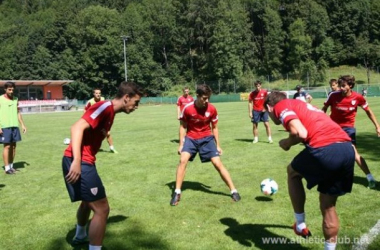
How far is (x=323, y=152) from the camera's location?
12.4 feet

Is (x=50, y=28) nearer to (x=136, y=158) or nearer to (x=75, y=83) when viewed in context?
(x=75, y=83)

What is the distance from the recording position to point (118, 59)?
7544 centimetres

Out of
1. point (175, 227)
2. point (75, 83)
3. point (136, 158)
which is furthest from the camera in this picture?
point (75, 83)

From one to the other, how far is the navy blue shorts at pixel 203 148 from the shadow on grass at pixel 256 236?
149cm

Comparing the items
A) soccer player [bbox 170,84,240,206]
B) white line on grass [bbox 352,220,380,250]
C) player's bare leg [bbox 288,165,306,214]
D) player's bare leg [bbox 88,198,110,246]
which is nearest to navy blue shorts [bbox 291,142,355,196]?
player's bare leg [bbox 288,165,306,214]

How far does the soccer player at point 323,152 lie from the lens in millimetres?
3773

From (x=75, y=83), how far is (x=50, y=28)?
2012 centimetres

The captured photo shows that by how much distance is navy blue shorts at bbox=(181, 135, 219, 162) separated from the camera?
6.84 metres

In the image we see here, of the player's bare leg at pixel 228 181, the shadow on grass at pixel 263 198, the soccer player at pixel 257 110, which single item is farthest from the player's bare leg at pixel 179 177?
the soccer player at pixel 257 110

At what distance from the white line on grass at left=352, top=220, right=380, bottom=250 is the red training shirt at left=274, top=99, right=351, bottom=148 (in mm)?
1434

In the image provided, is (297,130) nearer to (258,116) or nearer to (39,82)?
(258,116)

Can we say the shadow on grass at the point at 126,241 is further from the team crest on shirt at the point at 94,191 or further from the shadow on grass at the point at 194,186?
the shadow on grass at the point at 194,186

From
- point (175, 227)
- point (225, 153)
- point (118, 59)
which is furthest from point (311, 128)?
point (118, 59)

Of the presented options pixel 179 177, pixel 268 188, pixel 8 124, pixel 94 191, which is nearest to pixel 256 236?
pixel 268 188
